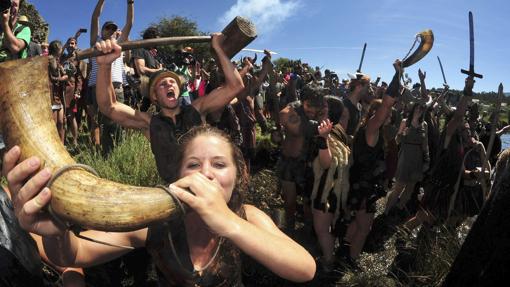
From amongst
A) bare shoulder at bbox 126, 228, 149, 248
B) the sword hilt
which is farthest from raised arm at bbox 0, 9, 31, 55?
the sword hilt

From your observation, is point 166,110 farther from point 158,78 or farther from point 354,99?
point 354,99

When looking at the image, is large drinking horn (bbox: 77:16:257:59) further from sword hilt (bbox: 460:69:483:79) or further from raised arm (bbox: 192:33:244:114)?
sword hilt (bbox: 460:69:483:79)

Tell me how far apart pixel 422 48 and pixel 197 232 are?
9.88 feet

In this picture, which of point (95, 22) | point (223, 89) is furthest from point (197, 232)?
point (95, 22)

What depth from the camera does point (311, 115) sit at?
4395mm

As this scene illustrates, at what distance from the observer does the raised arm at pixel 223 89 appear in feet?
8.96

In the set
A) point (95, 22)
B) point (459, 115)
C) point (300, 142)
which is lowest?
point (300, 142)

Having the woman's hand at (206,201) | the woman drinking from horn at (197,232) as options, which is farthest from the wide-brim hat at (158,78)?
the woman's hand at (206,201)

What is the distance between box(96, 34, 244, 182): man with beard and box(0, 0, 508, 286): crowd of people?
1cm

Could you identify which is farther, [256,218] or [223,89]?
[223,89]

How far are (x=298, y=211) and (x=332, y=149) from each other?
2.50 m

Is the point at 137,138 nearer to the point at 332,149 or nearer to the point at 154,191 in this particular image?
the point at 332,149

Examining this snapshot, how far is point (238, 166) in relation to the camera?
1.88 metres

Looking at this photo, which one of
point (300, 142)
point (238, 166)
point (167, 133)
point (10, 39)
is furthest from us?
point (300, 142)
